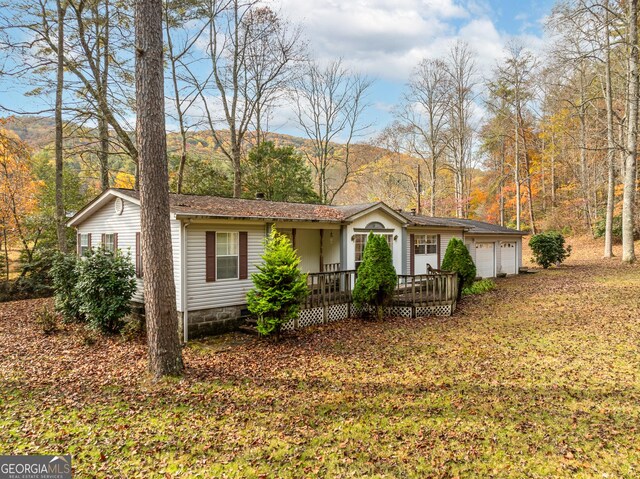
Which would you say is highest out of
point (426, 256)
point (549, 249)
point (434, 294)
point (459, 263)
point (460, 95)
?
point (460, 95)

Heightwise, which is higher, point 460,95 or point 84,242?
point 460,95

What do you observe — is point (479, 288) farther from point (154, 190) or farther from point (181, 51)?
point (181, 51)

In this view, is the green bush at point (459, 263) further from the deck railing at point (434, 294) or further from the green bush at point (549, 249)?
the green bush at point (549, 249)

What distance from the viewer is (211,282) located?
970cm

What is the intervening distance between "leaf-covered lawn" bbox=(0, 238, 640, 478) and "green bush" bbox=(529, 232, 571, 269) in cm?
1220

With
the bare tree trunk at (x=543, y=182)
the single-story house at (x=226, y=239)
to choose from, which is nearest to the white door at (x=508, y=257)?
the single-story house at (x=226, y=239)

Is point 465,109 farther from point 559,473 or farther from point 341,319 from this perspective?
point 559,473

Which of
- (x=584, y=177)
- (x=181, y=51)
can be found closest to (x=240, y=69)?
(x=181, y=51)

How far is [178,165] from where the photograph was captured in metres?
20.5

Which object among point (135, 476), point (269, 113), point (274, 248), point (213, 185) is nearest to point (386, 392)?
point (135, 476)

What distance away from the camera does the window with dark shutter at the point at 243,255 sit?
33.8 ft

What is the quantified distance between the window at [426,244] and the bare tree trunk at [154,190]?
1183 cm

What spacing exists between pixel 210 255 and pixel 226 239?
696 mm

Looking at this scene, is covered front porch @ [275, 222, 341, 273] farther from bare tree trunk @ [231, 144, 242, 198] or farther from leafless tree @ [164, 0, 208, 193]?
leafless tree @ [164, 0, 208, 193]
